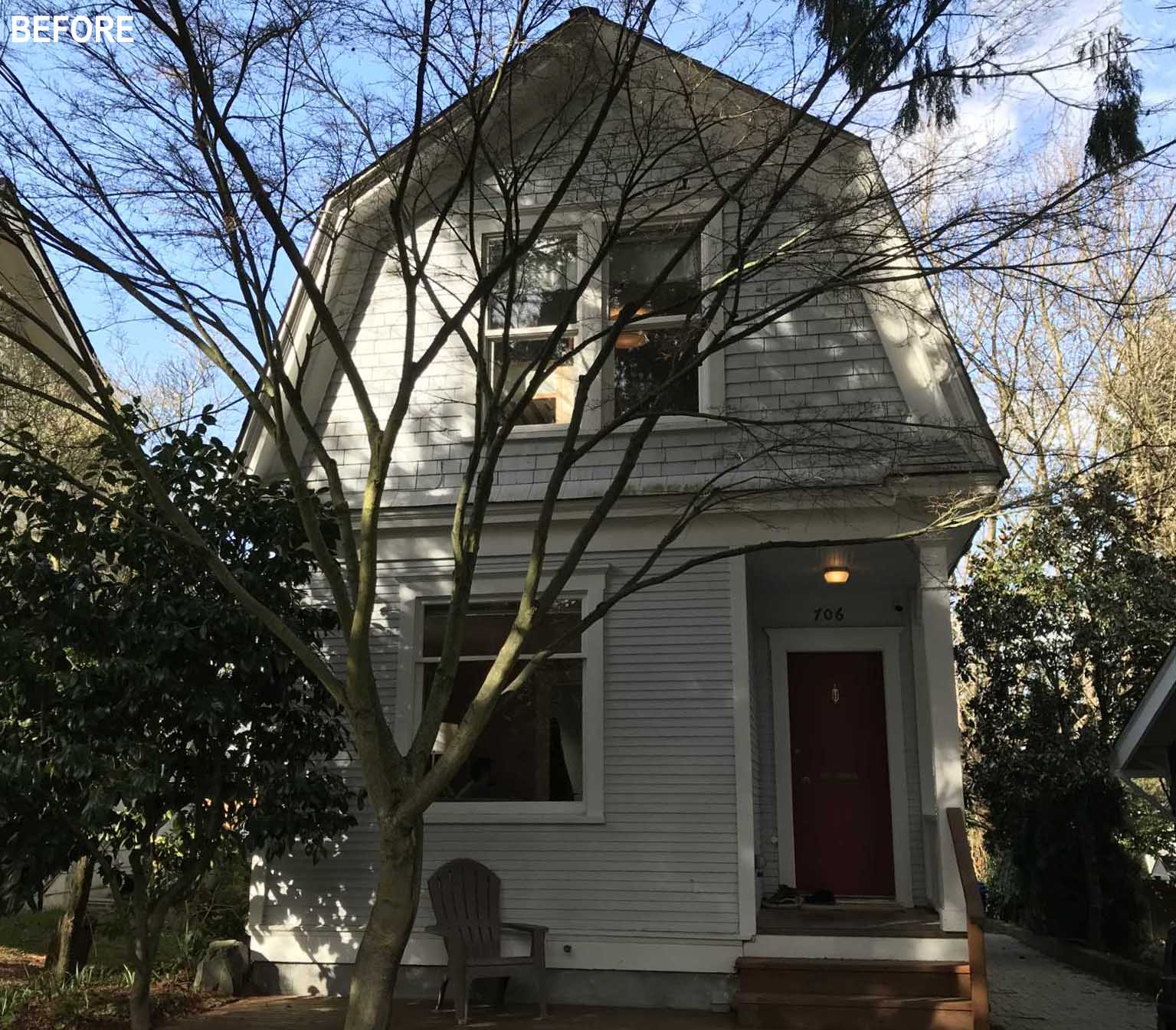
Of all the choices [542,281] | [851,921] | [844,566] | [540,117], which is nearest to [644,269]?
[542,281]

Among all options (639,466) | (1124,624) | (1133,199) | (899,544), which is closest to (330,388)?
(639,466)

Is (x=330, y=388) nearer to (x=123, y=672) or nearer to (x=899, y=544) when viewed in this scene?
(x=123, y=672)

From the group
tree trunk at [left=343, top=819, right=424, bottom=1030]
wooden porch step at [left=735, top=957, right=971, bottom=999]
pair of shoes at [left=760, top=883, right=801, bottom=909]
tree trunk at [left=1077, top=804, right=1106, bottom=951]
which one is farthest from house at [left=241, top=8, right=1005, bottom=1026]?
tree trunk at [left=1077, top=804, right=1106, bottom=951]

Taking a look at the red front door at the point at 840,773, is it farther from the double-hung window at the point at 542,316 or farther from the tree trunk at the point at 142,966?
the tree trunk at the point at 142,966

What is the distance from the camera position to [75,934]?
8344 mm

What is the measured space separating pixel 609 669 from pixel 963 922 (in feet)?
9.36

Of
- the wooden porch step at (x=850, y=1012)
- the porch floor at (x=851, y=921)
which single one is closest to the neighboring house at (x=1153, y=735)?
the porch floor at (x=851, y=921)

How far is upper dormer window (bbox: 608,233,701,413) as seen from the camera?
8375 mm

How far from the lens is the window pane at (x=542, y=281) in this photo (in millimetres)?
8555

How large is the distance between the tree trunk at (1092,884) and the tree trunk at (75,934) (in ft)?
29.0

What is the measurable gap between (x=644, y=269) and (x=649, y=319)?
48 cm

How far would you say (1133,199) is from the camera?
662 cm

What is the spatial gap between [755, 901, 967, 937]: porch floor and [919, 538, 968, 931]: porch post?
0.26 meters

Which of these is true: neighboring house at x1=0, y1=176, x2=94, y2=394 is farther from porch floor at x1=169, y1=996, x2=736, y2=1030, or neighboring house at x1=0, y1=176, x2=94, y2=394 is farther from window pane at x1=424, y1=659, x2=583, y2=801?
porch floor at x1=169, y1=996, x2=736, y2=1030
